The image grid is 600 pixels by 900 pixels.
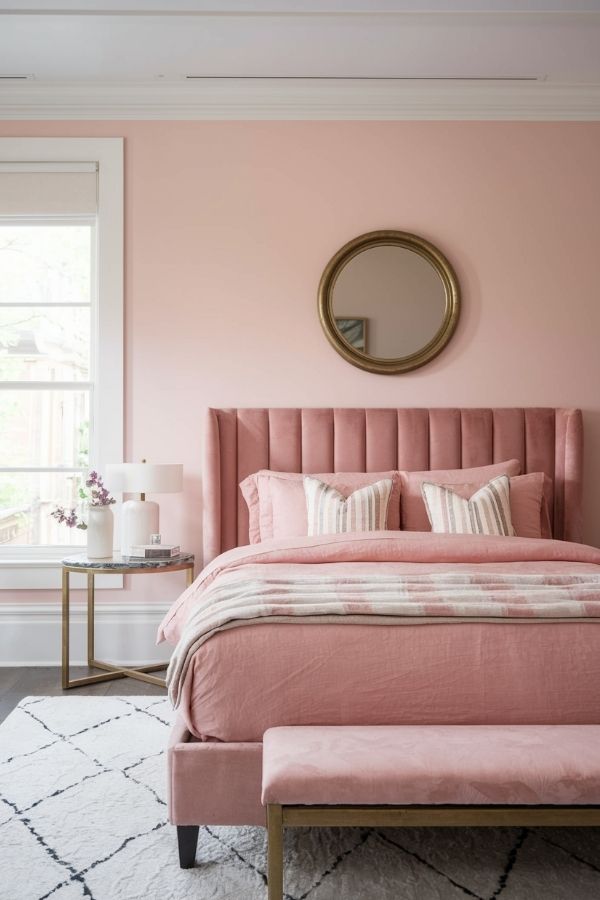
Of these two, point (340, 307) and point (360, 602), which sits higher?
point (340, 307)

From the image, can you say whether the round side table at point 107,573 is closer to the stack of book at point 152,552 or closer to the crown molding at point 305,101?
the stack of book at point 152,552

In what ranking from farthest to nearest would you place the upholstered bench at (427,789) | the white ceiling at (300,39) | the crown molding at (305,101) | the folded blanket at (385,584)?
the crown molding at (305,101)
the white ceiling at (300,39)
the folded blanket at (385,584)
the upholstered bench at (427,789)

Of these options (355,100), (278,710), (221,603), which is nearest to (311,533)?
(221,603)

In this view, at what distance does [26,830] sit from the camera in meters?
2.14

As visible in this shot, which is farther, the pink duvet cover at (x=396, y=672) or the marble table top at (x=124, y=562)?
the marble table top at (x=124, y=562)

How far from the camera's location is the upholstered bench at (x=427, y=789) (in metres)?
1.54

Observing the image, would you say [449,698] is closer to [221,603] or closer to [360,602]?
[360,602]

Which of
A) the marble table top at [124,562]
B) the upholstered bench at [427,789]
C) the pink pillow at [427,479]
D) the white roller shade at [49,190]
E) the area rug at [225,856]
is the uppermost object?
the white roller shade at [49,190]

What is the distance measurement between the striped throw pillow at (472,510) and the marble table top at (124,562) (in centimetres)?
121

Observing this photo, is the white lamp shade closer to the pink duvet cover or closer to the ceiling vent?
the pink duvet cover

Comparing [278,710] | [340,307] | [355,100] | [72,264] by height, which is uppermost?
[355,100]

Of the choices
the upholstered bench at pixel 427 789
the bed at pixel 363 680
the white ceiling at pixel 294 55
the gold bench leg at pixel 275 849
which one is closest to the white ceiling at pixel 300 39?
the white ceiling at pixel 294 55

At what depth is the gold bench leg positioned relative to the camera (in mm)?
1563

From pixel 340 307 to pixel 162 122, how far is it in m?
1.41
